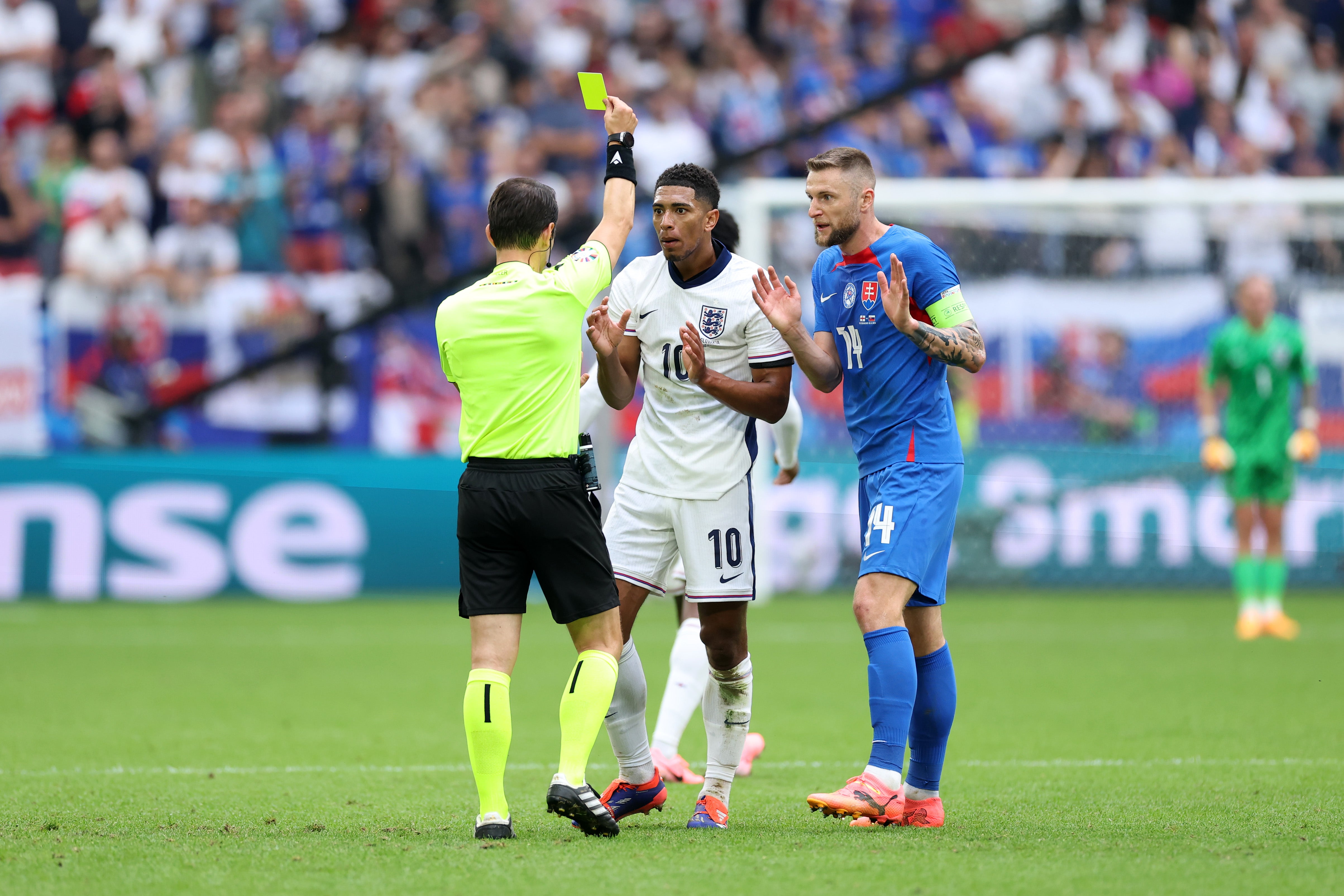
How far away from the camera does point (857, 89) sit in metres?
18.8

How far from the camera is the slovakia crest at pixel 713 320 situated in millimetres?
5770

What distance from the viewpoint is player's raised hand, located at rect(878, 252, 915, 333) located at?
5426mm

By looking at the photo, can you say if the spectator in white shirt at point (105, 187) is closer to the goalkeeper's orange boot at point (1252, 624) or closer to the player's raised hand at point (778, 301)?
the goalkeeper's orange boot at point (1252, 624)

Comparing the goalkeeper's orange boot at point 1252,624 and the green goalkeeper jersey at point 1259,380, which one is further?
the green goalkeeper jersey at point 1259,380

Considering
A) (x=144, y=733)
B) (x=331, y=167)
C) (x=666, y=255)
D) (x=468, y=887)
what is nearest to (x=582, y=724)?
(x=468, y=887)

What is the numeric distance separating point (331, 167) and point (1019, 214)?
23.3 ft

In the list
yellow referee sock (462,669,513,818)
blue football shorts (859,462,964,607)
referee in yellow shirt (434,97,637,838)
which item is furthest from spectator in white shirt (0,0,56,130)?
blue football shorts (859,462,964,607)

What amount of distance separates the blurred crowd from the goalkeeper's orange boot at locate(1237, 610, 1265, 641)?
22.7ft

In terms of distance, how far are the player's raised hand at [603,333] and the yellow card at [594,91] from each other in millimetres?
789

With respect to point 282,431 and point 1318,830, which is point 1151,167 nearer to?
point 282,431

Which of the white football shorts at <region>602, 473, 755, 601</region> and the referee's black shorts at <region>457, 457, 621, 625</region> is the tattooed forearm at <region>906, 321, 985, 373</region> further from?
the referee's black shorts at <region>457, 457, 621, 625</region>

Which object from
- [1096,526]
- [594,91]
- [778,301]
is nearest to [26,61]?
[1096,526]

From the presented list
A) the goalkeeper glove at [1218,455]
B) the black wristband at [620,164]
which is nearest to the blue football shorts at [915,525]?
the black wristband at [620,164]

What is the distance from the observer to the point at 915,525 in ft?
18.2
